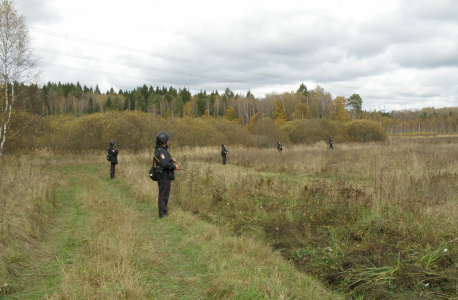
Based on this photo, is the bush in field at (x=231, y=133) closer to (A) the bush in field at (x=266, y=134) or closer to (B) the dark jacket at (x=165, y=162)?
(A) the bush in field at (x=266, y=134)

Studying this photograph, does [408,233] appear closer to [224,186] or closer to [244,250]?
[244,250]

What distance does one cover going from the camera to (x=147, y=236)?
5316 mm

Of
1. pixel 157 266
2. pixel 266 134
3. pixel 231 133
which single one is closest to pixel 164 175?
pixel 157 266

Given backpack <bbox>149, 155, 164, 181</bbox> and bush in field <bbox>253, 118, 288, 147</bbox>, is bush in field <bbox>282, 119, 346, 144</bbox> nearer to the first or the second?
bush in field <bbox>253, 118, 288, 147</bbox>

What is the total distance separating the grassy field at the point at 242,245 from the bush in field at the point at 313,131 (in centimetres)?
3442

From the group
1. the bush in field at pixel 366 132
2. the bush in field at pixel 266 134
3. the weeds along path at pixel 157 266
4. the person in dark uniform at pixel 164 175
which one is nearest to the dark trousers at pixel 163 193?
the person in dark uniform at pixel 164 175

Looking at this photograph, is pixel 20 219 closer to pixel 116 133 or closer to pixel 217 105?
pixel 116 133

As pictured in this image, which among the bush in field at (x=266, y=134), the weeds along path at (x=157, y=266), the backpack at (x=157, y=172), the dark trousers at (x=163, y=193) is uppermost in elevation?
the bush in field at (x=266, y=134)

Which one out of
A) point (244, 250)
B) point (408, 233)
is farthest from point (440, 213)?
point (244, 250)

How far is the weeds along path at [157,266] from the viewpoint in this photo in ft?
10.6

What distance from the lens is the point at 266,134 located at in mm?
37562

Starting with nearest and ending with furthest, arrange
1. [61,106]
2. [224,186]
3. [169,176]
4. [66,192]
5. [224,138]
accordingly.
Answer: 1. [169,176]
2. [224,186]
3. [66,192]
4. [224,138]
5. [61,106]

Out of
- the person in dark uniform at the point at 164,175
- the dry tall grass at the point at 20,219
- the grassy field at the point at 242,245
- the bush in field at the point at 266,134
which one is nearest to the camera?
the grassy field at the point at 242,245

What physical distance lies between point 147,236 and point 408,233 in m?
4.72
